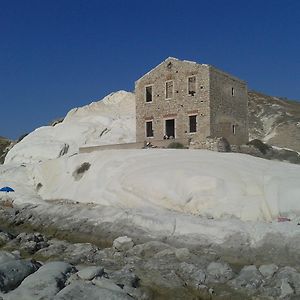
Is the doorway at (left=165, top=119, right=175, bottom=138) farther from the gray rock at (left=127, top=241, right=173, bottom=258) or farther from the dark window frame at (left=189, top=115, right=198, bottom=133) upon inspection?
the gray rock at (left=127, top=241, right=173, bottom=258)

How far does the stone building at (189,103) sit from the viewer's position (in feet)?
125

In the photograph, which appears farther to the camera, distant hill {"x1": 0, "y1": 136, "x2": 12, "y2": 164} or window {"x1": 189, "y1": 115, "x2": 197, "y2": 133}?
distant hill {"x1": 0, "y1": 136, "x2": 12, "y2": 164}

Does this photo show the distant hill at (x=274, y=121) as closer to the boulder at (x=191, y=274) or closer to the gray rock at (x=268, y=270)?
the gray rock at (x=268, y=270)

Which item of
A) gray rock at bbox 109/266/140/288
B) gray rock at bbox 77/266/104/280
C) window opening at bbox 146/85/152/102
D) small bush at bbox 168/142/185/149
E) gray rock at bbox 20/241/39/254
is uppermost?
window opening at bbox 146/85/152/102

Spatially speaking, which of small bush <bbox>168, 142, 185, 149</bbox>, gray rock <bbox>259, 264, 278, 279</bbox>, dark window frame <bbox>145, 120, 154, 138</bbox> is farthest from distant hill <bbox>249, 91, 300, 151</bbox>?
gray rock <bbox>259, 264, 278, 279</bbox>

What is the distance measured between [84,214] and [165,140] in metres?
14.5

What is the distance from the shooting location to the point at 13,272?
13.4 meters

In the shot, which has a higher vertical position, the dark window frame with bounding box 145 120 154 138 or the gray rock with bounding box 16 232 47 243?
the dark window frame with bounding box 145 120 154 138

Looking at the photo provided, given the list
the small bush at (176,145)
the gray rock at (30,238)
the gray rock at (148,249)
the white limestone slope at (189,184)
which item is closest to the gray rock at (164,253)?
the gray rock at (148,249)

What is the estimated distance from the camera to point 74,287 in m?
12.4

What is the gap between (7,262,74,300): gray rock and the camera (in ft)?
38.9

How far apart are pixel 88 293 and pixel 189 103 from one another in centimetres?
2858

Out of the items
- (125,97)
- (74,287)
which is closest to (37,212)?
(74,287)

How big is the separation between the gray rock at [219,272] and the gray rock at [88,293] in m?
3.58
